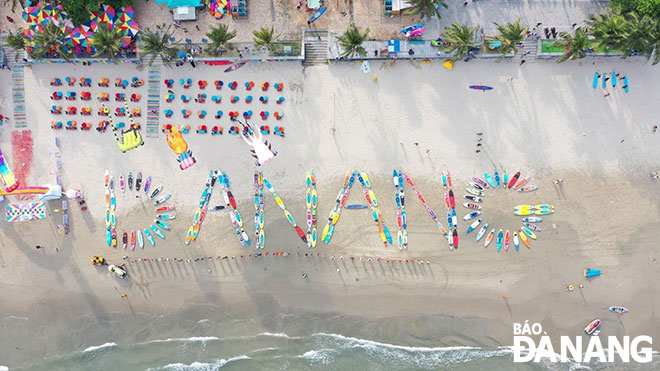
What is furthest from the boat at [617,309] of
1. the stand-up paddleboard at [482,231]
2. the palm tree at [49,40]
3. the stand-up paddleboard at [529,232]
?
the palm tree at [49,40]

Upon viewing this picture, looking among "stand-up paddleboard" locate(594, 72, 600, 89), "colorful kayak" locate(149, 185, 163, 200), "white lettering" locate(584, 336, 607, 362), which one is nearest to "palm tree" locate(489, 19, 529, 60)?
"stand-up paddleboard" locate(594, 72, 600, 89)

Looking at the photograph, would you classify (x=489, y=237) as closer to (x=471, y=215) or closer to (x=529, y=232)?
(x=471, y=215)

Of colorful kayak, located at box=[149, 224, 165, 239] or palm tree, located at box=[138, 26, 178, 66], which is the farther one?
colorful kayak, located at box=[149, 224, 165, 239]

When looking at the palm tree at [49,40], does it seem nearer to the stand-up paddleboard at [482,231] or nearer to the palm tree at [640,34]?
the stand-up paddleboard at [482,231]

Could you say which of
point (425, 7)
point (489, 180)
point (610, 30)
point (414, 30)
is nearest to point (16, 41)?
point (414, 30)

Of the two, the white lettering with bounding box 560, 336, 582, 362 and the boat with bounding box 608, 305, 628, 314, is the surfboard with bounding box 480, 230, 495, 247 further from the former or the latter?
the boat with bounding box 608, 305, 628, 314

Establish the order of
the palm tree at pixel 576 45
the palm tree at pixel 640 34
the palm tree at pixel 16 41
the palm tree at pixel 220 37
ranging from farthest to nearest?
the palm tree at pixel 16 41
the palm tree at pixel 220 37
the palm tree at pixel 576 45
the palm tree at pixel 640 34

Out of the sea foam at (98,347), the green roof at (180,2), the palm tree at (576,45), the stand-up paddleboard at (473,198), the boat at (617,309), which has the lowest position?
the sea foam at (98,347)
